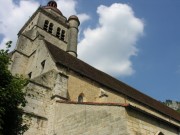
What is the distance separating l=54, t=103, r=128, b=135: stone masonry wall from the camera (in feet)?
34.7

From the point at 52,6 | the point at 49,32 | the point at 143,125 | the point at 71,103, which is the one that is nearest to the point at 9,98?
A: the point at 71,103

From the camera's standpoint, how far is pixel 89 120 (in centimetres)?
1189

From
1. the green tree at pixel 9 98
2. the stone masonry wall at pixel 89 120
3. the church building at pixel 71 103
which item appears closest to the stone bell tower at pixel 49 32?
the church building at pixel 71 103

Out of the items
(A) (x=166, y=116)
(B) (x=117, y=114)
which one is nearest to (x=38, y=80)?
(B) (x=117, y=114)

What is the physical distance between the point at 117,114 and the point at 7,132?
417cm

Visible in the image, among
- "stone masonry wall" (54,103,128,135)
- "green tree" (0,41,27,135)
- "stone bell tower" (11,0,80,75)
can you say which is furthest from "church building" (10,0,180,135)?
"green tree" (0,41,27,135)

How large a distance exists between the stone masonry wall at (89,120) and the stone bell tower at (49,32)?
9530 mm

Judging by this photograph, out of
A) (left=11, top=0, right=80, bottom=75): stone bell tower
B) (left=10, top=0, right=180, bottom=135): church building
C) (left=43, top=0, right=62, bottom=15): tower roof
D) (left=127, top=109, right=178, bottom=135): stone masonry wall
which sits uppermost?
(left=43, top=0, right=62, bottom=15): tower roof

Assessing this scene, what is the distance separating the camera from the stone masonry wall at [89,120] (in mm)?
10578

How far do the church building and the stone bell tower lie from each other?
0.11 meters

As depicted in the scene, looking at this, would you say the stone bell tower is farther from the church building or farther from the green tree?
the green tree

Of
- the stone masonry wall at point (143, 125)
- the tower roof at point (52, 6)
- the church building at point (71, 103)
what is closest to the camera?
the stone masonry wall at point (143, 125)

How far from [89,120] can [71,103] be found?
2.00 meters

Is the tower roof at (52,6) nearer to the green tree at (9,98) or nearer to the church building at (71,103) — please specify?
the church building at (71,103)
